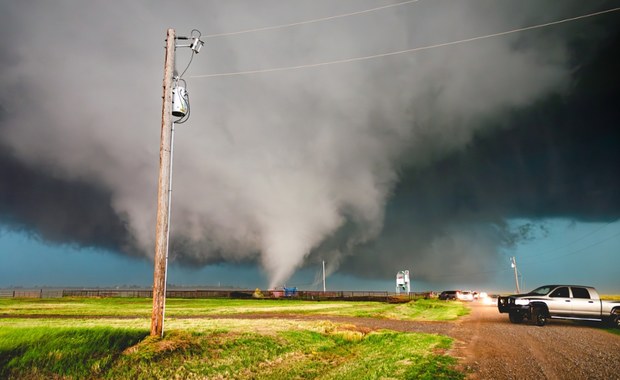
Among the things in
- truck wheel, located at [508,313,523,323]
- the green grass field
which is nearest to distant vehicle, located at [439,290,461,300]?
truck wheel, located at [508,313,523,323]

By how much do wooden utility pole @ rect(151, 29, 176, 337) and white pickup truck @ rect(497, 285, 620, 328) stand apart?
811 inches

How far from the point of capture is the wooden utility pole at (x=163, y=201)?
1083 cm

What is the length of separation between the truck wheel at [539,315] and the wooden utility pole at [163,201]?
67.1 feet

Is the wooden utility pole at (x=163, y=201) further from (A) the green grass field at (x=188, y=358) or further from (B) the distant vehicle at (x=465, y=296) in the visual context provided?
(B) the distant vehicle at (x=465, y=296)

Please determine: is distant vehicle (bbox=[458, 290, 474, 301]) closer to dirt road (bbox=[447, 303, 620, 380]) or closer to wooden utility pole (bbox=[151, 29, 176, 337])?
dirt road (bbox=[447, 303, 620, 380])

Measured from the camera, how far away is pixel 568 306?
21562 millimetres

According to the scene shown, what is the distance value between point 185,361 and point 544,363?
10.1 m

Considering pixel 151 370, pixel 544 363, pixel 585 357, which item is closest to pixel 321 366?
pixel 151 370

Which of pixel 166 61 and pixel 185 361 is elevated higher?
pixel 166 61

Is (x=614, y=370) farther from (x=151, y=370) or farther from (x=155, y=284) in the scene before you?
(x=155, y=284)

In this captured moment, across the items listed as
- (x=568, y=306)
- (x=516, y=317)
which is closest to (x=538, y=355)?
(x=568, y=306)

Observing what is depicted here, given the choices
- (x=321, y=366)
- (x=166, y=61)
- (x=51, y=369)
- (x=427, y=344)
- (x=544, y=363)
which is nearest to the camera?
(x=51, y=369)

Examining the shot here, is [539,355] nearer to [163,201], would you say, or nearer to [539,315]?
[539,315]

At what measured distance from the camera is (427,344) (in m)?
14.2
